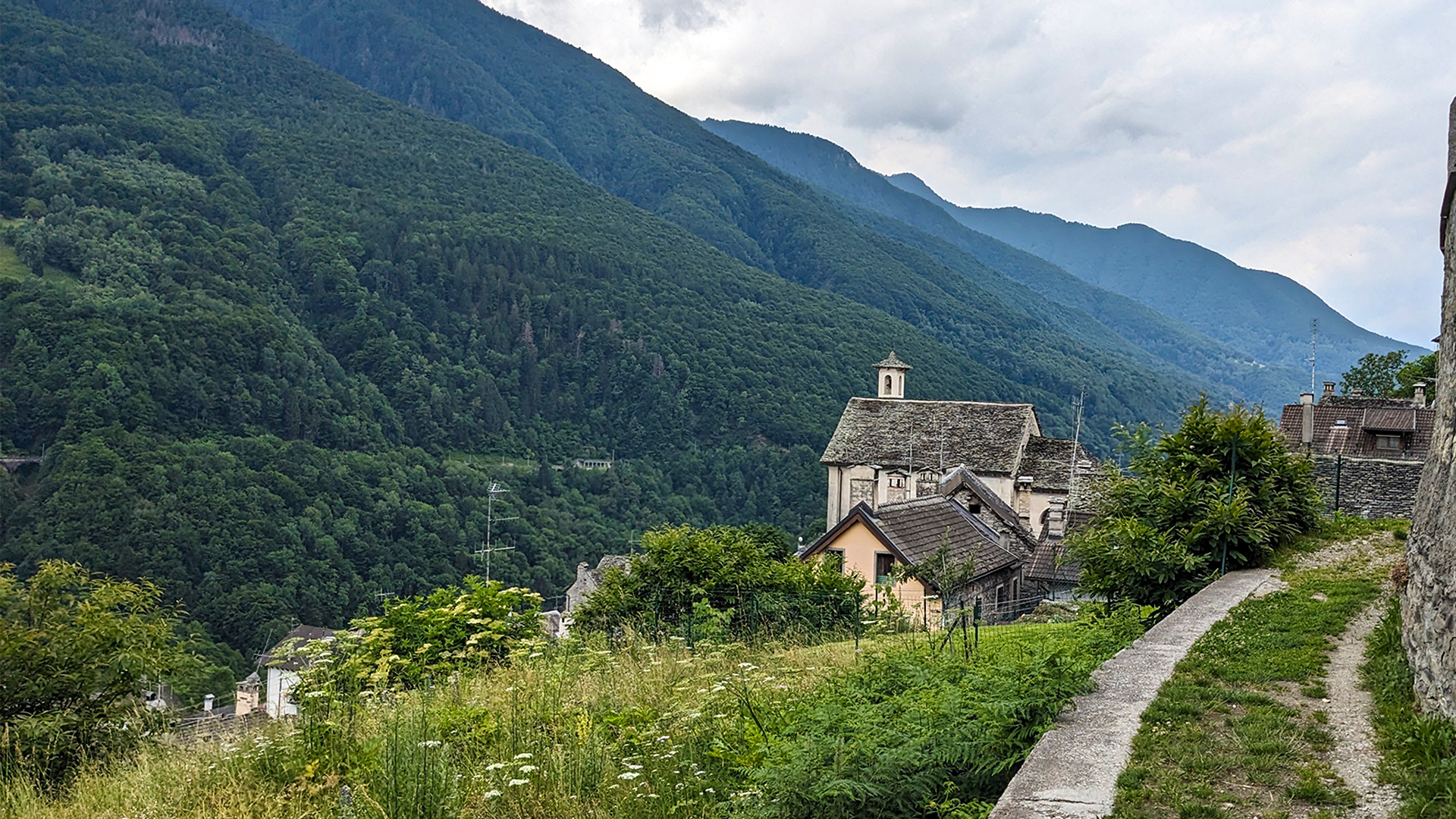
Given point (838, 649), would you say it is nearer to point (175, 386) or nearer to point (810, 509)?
point (810, 509)

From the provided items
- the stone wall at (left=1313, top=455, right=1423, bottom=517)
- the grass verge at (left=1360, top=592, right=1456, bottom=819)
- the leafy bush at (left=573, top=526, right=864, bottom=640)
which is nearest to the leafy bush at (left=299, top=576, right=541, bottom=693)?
the leafy bush at (left=573, top=526, right=864, bottom=640)

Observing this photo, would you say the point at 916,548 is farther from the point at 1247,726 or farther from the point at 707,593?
the point at 1247,726

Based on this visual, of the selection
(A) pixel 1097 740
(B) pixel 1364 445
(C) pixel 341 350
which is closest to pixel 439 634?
(A) pixel 1097 740

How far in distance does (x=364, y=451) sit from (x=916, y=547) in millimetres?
74655

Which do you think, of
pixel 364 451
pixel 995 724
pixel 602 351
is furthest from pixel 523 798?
pixel 602 351

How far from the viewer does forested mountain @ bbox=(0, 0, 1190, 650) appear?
2459 inches

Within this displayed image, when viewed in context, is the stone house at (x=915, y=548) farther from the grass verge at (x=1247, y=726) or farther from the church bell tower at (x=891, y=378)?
the church bell tower at (x=891, y=378)

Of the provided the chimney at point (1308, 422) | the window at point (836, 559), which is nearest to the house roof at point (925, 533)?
the window at point (836, 559)

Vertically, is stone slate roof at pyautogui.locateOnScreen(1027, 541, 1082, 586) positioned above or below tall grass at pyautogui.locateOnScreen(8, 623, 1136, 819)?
below

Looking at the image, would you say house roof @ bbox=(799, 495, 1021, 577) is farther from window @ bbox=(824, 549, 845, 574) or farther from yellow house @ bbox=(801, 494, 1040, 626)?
window @ bbox=(824, 549, 845, 574)

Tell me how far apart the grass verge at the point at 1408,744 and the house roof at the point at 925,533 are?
12537 millimetres

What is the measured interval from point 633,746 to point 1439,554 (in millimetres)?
5042

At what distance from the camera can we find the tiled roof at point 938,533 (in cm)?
1992

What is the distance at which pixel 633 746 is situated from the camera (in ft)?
20.2
